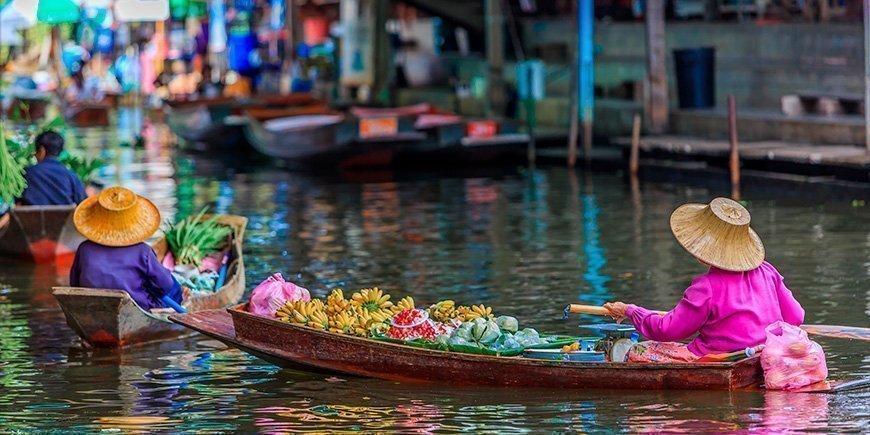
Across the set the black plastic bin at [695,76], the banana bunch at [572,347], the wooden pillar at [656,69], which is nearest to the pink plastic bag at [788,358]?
the banana bunch at [572,347]

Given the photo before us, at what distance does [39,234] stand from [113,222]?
4835 mm

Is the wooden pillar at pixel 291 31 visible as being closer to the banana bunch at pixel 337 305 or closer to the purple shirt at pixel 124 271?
the purple shirt at pixel 124 271

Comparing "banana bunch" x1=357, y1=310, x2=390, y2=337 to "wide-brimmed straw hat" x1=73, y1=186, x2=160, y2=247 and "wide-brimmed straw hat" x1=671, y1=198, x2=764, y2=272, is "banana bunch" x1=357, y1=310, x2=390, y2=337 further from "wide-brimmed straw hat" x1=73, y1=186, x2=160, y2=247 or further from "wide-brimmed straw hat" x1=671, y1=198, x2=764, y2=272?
"wide-brimmed straw hat" x1=73, y1=186, x2=160, y2=247

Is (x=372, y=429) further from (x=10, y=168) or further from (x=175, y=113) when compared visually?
(x=175, y=113)

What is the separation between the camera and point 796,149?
803 inches

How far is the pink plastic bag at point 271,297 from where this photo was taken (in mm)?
9758

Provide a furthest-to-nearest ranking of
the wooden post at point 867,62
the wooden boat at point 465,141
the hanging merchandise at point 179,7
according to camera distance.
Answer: the hanging merchandise at point 179,7 → the wooden boat at point 465,141 → the wooden post at point 867,62

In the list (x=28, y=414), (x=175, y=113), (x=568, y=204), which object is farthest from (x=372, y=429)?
(x=175, y=113)

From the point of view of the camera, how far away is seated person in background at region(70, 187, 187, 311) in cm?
1055

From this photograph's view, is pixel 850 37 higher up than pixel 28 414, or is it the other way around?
pixel 850 37

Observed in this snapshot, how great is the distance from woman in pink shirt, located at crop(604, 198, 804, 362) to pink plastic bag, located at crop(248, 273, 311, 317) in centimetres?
234

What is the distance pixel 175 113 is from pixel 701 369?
81.1 feet

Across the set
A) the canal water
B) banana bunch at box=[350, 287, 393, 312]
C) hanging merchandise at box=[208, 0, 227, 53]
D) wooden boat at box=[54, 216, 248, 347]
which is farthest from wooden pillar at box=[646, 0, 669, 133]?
hanging merchandise at box=[208, 0, 227, 53]

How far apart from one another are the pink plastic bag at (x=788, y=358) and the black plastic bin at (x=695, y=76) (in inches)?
641
